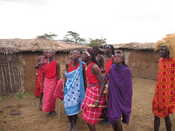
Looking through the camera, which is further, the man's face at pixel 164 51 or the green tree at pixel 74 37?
the green tree at pixel 74 37

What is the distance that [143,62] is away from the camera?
10.4 metres

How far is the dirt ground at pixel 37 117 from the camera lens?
13.0 feet

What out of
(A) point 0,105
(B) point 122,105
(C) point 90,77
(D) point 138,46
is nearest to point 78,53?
(C) point 90,77

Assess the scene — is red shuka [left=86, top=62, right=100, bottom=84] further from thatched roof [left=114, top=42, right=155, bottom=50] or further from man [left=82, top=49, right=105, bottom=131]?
thatched roof [left=114, top=42, right=155, bottom=50]

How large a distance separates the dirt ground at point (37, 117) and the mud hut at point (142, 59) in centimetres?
384

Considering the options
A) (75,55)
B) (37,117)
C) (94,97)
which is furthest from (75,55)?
(37,117)

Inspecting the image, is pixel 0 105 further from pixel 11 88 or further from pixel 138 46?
pixel 138 46

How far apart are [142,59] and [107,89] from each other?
821cm

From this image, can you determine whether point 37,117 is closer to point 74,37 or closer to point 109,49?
point 109,49

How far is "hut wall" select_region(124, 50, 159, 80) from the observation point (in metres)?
10.0

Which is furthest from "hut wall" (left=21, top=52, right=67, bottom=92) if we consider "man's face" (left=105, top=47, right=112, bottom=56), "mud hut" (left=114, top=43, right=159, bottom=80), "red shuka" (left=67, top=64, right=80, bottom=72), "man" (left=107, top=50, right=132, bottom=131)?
"mud hut" (left=114, top=43, right=159, bottom=80)

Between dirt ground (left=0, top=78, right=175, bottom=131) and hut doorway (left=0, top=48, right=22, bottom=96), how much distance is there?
0.33 m

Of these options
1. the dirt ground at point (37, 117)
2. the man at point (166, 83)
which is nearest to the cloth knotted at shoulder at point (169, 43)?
the man at point (166, 83)

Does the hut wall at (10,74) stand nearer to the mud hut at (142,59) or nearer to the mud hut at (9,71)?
the mud hut at (9,71)
